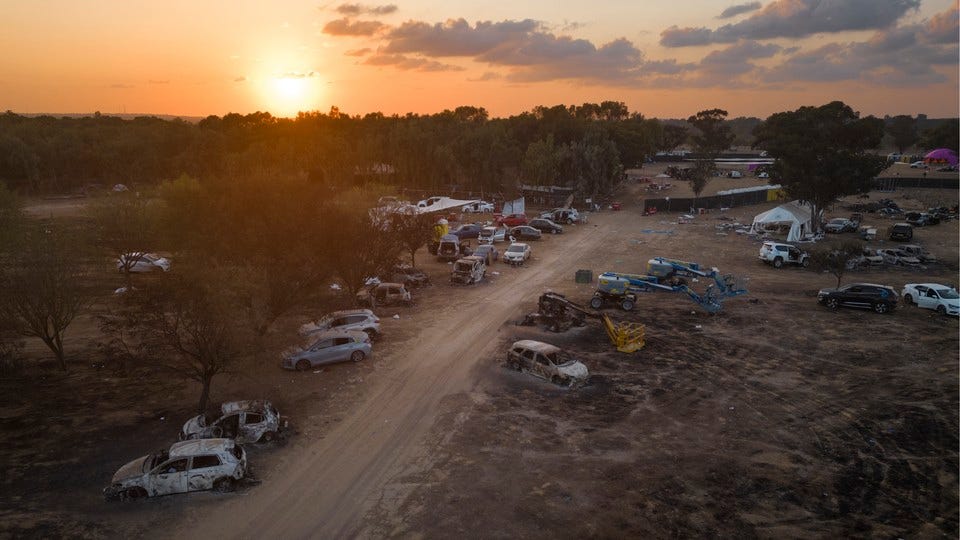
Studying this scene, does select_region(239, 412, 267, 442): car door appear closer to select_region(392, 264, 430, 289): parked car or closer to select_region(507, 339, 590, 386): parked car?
select_region(507, 339, 590, 386): parked car

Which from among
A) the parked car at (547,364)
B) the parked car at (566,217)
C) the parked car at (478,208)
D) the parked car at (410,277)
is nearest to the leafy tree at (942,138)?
the parked car at (566,217)

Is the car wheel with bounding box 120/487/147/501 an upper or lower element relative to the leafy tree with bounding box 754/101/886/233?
lower

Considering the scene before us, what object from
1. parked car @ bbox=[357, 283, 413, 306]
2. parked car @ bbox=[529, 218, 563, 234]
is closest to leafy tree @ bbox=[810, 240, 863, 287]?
parked car @ bbox=[529, 218, 563, 234]

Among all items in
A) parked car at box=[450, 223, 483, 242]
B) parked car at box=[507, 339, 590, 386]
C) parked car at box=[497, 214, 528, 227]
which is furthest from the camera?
parked car at box=[497, 214, 528, 227]

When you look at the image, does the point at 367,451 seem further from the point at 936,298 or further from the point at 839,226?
the point at 839,226

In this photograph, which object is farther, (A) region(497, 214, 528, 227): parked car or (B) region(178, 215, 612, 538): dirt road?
(A) region(497, 214, 528, 227): parked car

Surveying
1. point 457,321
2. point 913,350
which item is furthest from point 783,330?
point 457,321

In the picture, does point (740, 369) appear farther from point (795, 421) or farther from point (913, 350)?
point (913, 350)
